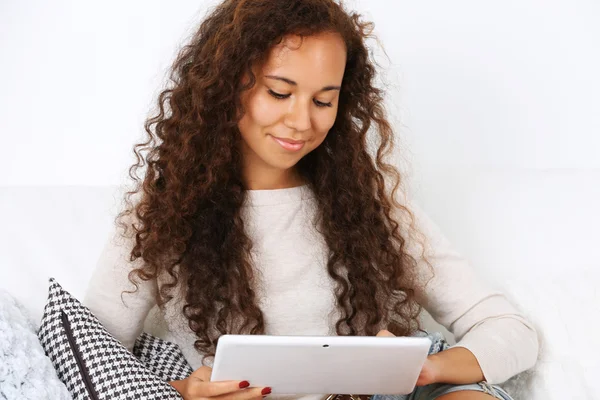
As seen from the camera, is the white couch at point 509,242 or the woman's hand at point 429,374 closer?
the woman's hand at point 429,374

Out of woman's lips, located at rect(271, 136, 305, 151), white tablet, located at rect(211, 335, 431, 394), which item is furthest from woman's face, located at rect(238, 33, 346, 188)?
white tablet, located at rect(211, 335, 431, 394)

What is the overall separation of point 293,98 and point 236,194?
0.26 meters

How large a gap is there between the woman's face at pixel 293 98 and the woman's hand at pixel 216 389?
0.44m

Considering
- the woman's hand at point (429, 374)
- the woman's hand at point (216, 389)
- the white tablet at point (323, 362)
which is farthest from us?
A: the woman's hand at point (429, 374)

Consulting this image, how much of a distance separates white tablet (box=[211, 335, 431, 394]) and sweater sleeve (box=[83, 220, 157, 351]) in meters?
0.36

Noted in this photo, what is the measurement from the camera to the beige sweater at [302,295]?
1688 mm

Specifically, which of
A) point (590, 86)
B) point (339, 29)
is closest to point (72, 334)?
point (339, 29)

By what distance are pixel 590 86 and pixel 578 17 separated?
0.62 feet

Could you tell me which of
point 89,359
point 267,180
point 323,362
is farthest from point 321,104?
point 89,359

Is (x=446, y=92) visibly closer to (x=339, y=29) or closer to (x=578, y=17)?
(x=578, y=17)

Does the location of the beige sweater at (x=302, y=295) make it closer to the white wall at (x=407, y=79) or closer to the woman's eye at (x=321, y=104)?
the woman's eye at (x=321, y=104)

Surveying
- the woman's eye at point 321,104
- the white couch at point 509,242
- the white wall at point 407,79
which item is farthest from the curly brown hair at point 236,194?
the white wall at point 407,79

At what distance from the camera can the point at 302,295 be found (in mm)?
1731

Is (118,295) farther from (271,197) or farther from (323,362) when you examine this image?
(323,362)
